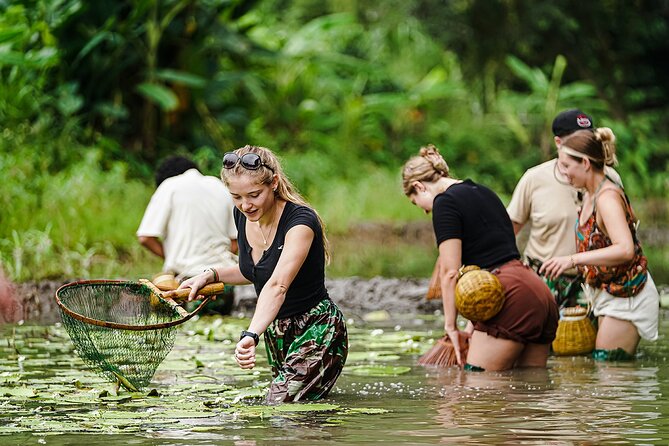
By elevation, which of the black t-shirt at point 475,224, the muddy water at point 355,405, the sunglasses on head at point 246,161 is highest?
the sunglasses on head at point 246,161

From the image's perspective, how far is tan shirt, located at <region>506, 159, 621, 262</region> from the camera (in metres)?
8.88

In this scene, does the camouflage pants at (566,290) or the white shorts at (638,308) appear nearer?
the white shorts at (638,308)

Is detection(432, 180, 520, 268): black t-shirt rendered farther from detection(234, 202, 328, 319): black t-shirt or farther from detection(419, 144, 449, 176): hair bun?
detection(234, 202, 328, 319): black t-shirt

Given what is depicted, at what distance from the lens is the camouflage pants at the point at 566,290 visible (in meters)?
9.09

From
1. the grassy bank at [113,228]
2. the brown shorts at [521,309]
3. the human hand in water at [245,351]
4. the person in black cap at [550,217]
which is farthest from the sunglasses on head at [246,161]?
the grassy bank at [113,228]

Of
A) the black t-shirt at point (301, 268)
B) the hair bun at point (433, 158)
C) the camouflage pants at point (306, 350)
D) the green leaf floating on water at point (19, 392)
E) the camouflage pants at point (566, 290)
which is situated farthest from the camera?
the camouflage pants at point (566, 290)

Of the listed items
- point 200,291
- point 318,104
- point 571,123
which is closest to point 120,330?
point 200,291

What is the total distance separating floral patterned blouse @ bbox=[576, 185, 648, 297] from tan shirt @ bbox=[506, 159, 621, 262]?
322 millimetres

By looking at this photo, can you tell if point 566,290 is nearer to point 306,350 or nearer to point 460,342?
point 460,342

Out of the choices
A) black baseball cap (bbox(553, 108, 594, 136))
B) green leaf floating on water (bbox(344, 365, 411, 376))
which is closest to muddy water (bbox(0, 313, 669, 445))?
green leaf floating on water (bbox(344, 365, 411, 376))

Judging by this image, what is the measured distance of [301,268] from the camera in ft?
21.1

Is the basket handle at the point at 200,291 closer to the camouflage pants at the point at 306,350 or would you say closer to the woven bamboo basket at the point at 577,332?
the camouflage pants at the point at 306,350

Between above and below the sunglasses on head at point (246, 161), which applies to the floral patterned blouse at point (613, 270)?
below

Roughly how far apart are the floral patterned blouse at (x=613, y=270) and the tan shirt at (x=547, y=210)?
1.06 feet
